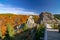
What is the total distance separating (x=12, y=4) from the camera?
10117mm

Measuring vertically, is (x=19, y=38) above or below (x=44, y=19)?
below

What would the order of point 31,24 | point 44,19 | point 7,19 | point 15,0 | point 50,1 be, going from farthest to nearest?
point 7,19 → point 31,24 → point 44,19 → point 15,0 → point 50,1

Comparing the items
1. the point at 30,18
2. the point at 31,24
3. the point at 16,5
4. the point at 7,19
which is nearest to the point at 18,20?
the point at 7,19

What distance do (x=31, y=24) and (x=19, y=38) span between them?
62.5 inches

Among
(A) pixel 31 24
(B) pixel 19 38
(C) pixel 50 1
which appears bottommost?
(B) pixel 19 38

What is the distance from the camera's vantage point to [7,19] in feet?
47.2

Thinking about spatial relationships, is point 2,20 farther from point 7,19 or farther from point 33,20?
point 33,20

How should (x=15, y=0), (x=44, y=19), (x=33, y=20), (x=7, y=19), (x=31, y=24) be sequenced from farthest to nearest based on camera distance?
(x=7, y=19), (x=33, y=20), (x=31, y=24), (x=44, y=19), (x=15, y=0)

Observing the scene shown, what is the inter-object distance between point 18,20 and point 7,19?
2.81ft

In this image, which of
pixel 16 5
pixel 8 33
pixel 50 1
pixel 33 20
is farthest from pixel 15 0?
pixel 50 1

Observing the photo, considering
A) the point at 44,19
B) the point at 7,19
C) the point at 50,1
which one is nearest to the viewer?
the point at 50,1

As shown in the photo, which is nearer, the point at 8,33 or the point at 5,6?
the point at 8,33

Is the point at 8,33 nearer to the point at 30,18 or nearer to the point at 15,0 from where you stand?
the point at 15,0

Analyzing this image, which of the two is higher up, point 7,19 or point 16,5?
point 16,5
